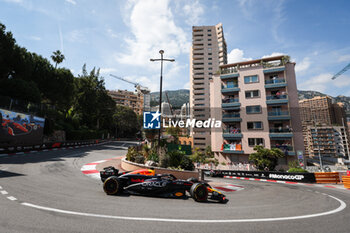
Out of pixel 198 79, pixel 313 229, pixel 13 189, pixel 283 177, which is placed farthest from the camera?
pixel 198 79

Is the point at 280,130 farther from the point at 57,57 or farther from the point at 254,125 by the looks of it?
the point at 57,57

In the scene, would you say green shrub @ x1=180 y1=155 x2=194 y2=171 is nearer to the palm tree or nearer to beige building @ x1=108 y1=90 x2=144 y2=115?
the palm tree

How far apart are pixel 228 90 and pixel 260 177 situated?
1924 centimetres

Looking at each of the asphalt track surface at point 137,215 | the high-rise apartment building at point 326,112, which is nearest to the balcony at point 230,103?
the asphalt track surface at point 137,215

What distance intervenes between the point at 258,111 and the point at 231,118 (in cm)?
504

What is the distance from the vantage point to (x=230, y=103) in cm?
3216

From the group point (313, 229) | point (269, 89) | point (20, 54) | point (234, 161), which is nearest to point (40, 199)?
point (313, 229)

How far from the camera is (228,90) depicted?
3284 centimetres

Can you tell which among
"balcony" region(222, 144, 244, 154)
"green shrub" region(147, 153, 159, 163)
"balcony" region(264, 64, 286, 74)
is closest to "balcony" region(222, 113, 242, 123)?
"balcony" region(222, 144, 244, 154)

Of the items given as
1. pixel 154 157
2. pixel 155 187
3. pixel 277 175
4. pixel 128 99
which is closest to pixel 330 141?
pixel 128 99

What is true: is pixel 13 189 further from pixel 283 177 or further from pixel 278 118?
pixel 278 118

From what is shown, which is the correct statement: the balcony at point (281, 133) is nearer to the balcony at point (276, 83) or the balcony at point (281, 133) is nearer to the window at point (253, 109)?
the window at point (253, 109)

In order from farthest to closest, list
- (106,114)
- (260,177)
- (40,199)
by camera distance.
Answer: (106,114)
(260,177)
(40,199)

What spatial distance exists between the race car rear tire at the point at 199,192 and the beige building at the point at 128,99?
118728 mm
